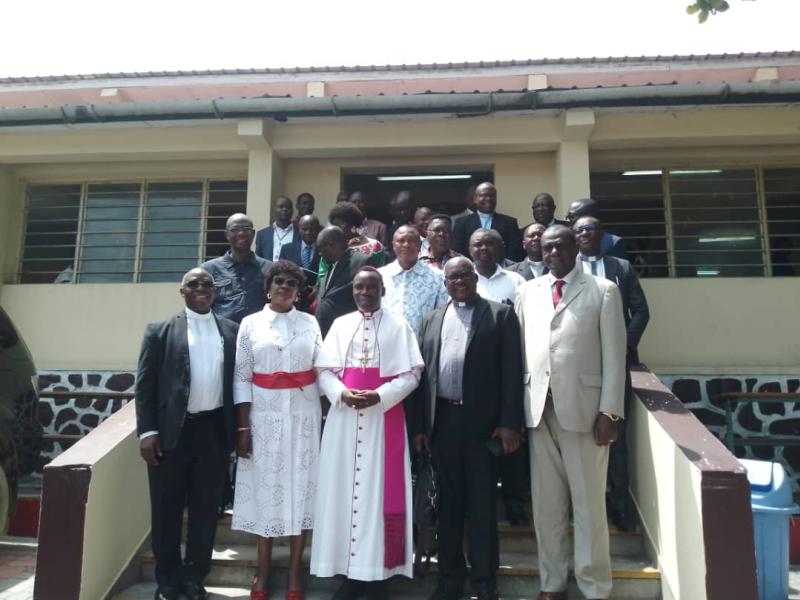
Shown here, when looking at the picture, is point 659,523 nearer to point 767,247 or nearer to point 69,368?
point 767,247

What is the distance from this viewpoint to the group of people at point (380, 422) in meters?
3.90

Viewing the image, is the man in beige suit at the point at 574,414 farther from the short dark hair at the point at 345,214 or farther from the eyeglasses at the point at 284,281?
the short dark hair at the point at 345,214

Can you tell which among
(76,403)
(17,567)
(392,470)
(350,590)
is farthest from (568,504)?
(76,403)

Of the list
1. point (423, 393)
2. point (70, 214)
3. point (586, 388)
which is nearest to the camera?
point (586, 388)

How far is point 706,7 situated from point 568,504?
2805mm

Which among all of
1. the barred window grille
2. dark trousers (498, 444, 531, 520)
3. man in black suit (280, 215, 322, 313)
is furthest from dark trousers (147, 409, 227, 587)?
the barred window grille

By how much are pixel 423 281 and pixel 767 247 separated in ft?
15.4

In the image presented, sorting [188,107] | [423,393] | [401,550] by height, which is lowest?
[401,550]

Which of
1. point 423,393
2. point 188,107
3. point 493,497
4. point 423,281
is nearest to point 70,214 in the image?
point 188,107

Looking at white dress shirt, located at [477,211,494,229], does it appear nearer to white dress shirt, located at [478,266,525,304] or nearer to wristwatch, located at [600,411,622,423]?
white dress shirt, located at [478,266,525,304]

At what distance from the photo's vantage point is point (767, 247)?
7.53 metres

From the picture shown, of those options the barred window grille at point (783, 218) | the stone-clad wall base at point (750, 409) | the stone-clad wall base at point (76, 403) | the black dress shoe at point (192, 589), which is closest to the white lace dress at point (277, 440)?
the black dress shoe at point (192, 589)

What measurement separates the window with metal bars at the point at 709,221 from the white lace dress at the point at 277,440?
479 centimetres

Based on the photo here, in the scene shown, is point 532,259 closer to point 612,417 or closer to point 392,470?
point 612,417
